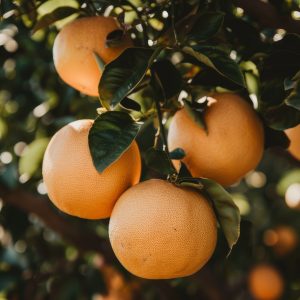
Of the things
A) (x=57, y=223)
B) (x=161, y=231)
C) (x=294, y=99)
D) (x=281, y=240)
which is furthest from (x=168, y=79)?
(x=281, y=240)

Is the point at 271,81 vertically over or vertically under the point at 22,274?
over

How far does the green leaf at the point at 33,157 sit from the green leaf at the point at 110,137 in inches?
31.0

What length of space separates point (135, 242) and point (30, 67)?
1.62m

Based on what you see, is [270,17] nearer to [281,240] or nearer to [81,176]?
[81,176]

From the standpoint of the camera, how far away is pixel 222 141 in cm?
124

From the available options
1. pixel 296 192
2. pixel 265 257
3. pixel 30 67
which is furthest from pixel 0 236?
pixel 265 257

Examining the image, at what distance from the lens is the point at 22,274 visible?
99.8 inches

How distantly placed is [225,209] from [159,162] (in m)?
0.18

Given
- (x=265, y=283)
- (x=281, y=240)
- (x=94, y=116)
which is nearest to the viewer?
(x=94, y=116)

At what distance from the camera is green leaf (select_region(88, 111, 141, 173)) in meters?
1.05

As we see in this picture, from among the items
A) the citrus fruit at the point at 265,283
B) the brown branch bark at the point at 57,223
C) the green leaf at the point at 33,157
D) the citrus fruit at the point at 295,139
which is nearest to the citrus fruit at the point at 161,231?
the citrus fruit at the point at 295,139

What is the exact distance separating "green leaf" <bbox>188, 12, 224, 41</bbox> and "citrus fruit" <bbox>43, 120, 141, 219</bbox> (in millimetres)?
336

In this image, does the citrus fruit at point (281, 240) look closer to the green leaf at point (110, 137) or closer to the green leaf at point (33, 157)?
the green leaf at point (33, 157)

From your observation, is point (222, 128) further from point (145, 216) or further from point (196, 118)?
point (145, 216)
